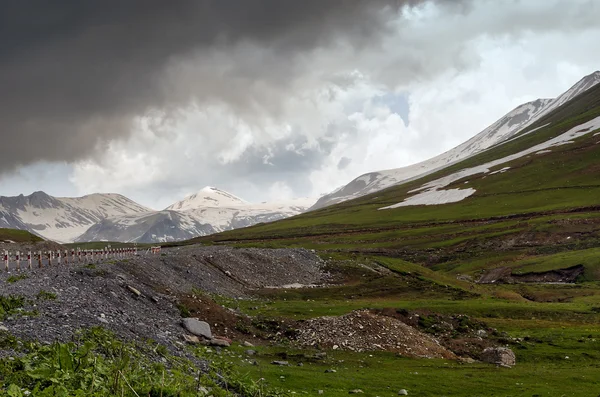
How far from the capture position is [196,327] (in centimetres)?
3228

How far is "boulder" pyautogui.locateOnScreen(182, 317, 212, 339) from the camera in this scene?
31875 millimetres

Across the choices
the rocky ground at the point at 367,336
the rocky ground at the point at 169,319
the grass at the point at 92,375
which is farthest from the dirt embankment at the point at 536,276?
the grass at the point at 92,375

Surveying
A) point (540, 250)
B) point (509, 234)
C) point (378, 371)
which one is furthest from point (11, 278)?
point (509, 234)

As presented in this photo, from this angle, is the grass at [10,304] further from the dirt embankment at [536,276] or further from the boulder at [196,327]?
the dirt embankment at [536,276]

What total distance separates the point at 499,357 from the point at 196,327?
64.8 ft

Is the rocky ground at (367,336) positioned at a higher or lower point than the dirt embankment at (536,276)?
higher

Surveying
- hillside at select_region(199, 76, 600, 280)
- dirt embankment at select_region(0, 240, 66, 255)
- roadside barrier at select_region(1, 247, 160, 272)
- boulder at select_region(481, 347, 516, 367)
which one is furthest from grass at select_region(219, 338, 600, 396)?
dirt embankment at select_region(0, 240, 66, 255)

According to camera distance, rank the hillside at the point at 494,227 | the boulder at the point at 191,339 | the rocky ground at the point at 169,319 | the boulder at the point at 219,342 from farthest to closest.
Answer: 1. the hillside at the point at 494,227
2. the boulder at the point at 219,342
3. the boulder at the point at 191,339
4. the rocky ground at the point at 169,319

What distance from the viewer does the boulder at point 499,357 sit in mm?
33438

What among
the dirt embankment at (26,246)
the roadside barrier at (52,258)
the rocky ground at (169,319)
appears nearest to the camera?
the rocky ground at (169,319)

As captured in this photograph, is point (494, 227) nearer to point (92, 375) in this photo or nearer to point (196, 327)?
point (196, 327)

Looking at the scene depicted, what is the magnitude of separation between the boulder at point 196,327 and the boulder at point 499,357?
60.8ft

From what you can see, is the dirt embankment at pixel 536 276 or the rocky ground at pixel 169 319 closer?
the rocky ground at pixel 169 319

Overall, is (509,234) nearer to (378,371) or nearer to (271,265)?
(271,265)
